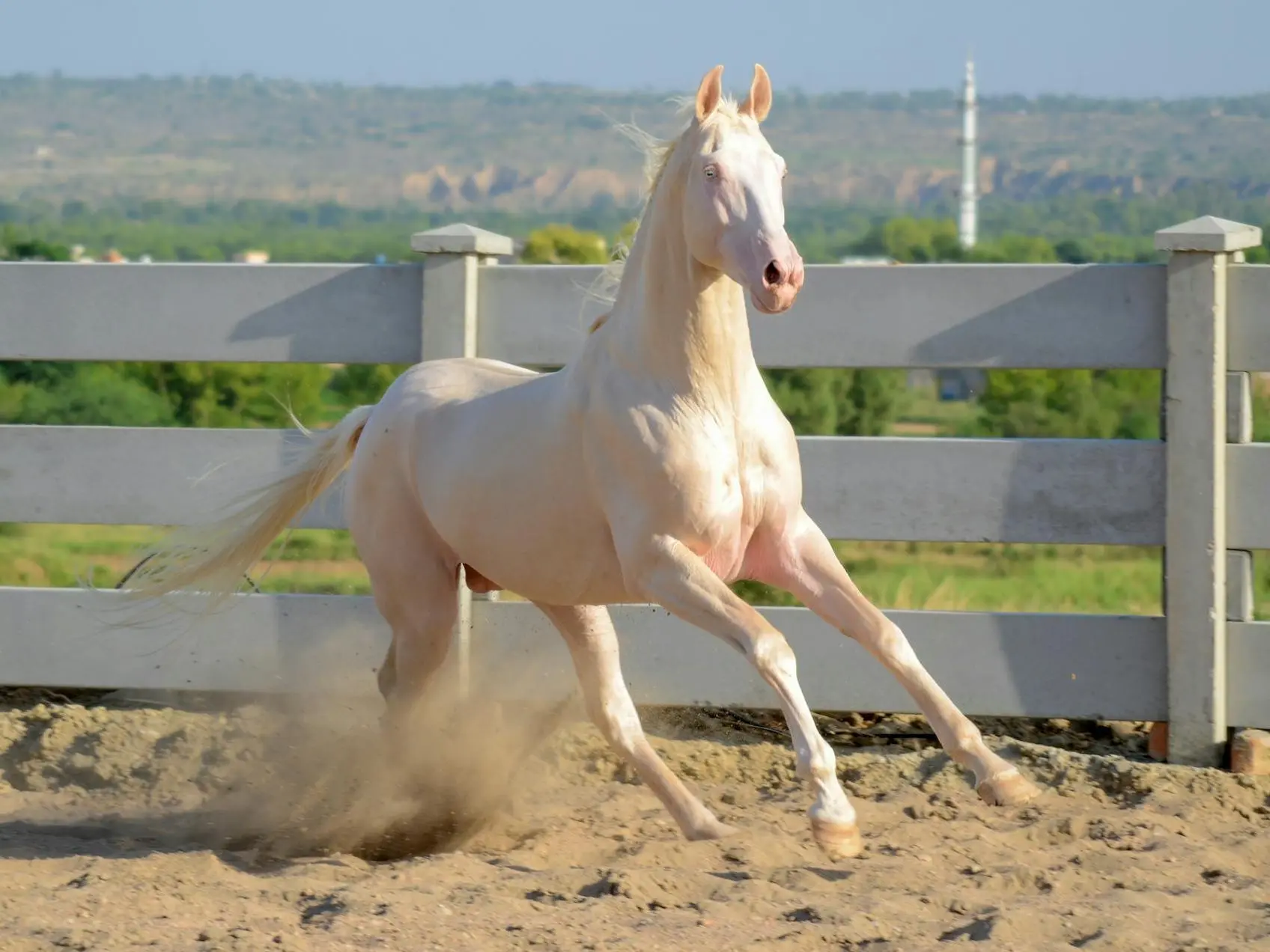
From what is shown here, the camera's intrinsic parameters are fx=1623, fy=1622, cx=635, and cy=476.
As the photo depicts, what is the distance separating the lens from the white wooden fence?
495cm

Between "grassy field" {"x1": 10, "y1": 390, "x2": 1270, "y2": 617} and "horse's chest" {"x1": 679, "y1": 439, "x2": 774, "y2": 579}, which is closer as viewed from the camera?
"horse's chest" {"x1": 679, "y1": 439, "x2": 774, "y2": 579}

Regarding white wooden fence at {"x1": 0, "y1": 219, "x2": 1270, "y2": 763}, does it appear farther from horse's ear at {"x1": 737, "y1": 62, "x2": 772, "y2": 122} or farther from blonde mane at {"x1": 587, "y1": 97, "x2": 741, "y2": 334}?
horse's ear at {"x1": 737, "y1": 62, "x2": 772, "y2": 122}

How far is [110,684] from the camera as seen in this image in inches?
216

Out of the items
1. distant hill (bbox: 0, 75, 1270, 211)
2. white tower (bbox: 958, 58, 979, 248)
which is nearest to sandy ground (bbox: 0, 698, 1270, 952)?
white tower (bbox: 958, 58, 979, 248)

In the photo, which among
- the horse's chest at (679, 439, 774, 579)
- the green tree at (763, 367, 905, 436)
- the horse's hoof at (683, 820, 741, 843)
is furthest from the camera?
the green tree at (763, 367, 905, 436)

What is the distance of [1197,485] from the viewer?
194 inches

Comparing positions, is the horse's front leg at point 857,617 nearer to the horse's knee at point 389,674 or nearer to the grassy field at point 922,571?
the horse's knee at point 389,674

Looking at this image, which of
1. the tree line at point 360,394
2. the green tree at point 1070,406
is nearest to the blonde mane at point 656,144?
the tree line at point 360,394

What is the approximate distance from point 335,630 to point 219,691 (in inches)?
18.9

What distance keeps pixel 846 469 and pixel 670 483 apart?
5.01ft

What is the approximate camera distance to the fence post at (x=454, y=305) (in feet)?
17.5

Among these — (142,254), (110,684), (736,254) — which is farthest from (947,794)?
(142,254)

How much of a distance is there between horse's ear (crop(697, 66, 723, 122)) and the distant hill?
419ft

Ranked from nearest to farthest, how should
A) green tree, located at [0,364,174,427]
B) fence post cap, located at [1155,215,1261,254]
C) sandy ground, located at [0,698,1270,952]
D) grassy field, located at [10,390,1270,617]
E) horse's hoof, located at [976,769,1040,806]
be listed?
1. sandy ground, located at [0,698,1270,952]
2. horse's hoof, located at [976,769,1040,806]
3. fence post cap, located at [1155,215,1261,254]
4. grassy field, located at [10,390,1270,617]
5. green tree, located at [0,364,174,427]
